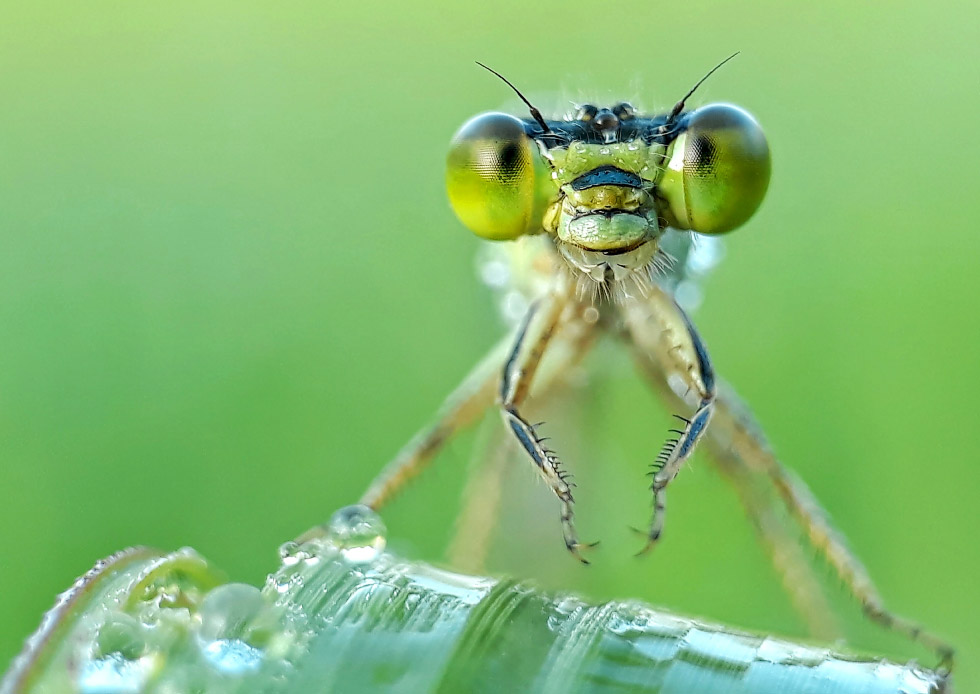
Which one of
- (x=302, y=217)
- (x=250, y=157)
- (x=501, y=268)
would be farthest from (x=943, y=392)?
(x=250, y=157)

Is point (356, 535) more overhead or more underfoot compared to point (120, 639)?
more underfoot

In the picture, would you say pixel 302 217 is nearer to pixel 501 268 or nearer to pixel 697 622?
pixel 501 268

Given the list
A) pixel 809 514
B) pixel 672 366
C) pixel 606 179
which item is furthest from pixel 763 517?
pixel 606 179

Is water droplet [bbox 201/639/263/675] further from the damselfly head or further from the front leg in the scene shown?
the damselfly head

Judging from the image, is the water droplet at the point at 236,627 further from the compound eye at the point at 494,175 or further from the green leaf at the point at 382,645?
the compound eye at the point at 494,175

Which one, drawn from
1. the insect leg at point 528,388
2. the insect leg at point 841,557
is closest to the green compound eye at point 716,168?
the insect leg at point 528,388

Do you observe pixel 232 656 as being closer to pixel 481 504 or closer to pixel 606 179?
pixel 606 179

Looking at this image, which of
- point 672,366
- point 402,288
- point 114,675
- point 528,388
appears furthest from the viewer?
point 402,288
